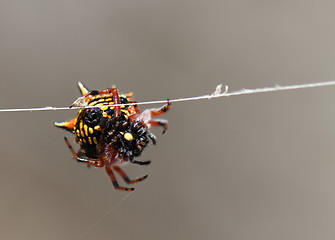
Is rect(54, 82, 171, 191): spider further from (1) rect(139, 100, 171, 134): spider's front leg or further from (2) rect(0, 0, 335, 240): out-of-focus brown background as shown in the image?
(2) rect(0, 0, 335, 240): out-of-focus brown background

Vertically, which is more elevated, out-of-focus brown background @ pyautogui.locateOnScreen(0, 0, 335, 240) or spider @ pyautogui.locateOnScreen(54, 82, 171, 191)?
out-of-focus brown background @ pyautogui.locateOnScreen(0, 0, 335, 240)

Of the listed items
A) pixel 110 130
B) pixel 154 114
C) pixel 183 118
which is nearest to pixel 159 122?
pixel 154 114

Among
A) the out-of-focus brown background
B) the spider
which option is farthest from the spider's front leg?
the out-of-focus brown background

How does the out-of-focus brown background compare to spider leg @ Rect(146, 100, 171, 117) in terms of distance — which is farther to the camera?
the out-of-focus brown background

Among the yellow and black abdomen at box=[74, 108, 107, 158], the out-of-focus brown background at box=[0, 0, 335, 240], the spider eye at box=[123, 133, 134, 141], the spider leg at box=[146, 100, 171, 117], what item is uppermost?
the out-of-focus brown background at box=[0, 0, 335, 240]

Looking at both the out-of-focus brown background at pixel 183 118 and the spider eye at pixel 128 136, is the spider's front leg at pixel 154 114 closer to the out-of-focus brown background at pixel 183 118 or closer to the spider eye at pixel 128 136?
the spider eye at pixel 128 136

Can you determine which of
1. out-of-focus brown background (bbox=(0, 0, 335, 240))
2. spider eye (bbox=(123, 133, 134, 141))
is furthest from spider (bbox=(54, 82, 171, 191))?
out-of-focus brown background (bbox=(0, 0, 335, 240))

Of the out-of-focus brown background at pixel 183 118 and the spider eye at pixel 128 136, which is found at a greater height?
the out-of-focus brown background at pixel 183 118

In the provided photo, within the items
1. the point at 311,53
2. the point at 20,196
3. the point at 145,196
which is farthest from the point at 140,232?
the point at 311,53

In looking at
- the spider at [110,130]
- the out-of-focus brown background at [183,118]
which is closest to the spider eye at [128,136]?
the spider at [110,130]
